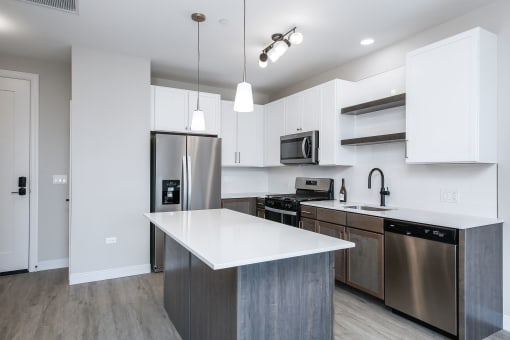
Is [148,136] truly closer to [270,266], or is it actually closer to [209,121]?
[209,121]

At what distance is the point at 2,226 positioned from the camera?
3658mm

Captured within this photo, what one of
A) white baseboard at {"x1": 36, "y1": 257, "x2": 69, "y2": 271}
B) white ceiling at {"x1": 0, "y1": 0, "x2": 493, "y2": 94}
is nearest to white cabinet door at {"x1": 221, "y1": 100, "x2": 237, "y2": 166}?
white ceiling at {"x1": 0, "y1": 0, "x2": 493, "y2": 94}

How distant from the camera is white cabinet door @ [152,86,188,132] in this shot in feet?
12.8

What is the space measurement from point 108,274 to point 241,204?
1960 millimetres

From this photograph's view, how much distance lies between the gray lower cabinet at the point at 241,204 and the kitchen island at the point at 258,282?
2.32 m

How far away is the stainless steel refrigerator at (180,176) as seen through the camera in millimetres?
3713

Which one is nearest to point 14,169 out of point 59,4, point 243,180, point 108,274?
point 108,274

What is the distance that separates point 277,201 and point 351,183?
39.0 inches

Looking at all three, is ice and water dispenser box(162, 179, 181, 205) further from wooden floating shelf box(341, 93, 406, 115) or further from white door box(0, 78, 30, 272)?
wooden floating shelf box(341, 93, 406, 115)

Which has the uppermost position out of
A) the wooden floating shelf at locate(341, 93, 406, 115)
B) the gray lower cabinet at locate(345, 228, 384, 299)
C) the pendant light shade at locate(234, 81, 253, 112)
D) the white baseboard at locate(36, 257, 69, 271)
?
the wooden floating shelf at locate(341, 93, 406, 115)

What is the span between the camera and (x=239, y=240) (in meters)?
1.71

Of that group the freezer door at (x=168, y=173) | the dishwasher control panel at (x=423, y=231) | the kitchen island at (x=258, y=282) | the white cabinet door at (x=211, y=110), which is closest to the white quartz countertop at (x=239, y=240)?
the kitchen island at (x=258, y=282)


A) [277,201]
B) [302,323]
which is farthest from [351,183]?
[302,323]

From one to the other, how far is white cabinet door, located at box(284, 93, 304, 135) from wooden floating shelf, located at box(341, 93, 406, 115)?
74 centimetres
